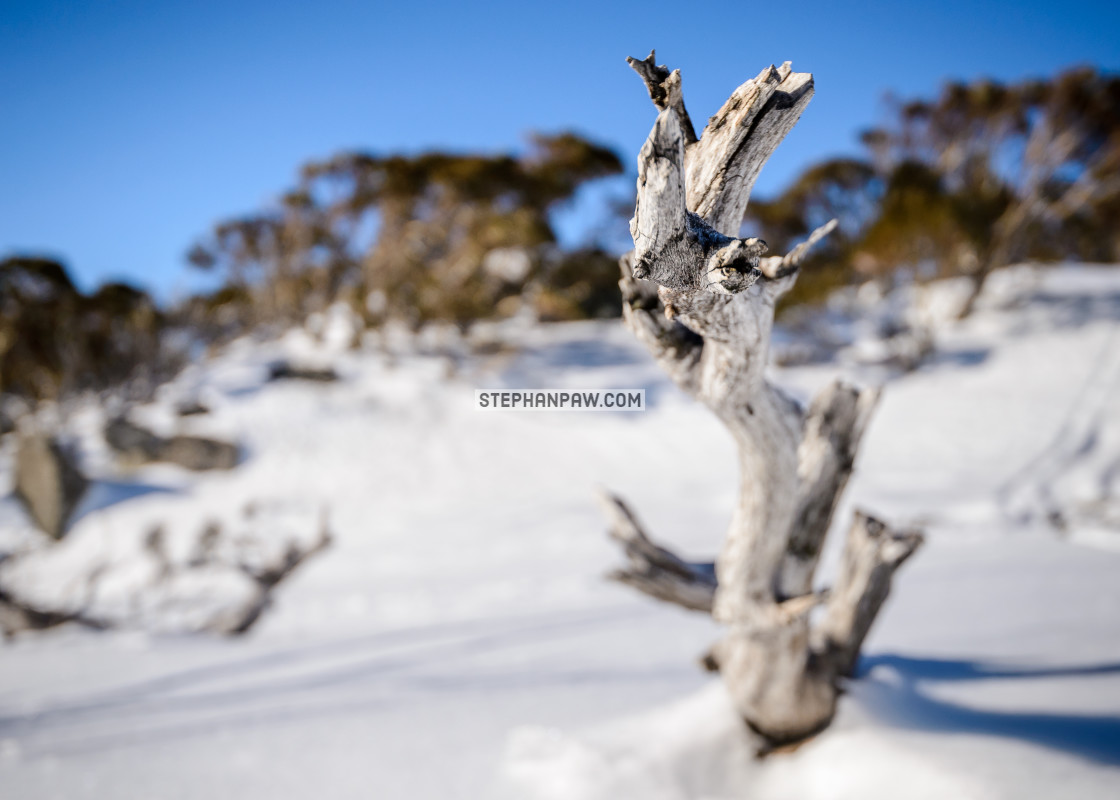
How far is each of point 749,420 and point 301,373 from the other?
33.0 feet

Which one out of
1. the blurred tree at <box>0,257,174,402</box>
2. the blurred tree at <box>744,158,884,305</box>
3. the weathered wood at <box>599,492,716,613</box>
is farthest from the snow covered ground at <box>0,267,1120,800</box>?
the blurred tree at <box>744,158,884,305</box>

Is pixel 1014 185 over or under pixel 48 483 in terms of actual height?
over

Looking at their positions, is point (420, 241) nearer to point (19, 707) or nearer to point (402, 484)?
point (402, 484)

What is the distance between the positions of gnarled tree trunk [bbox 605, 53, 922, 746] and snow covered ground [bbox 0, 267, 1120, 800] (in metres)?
0.29

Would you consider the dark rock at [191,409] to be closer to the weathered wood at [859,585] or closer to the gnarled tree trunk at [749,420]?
the gnarled tree trunk at [749,420]

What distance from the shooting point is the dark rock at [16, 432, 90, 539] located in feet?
20.9

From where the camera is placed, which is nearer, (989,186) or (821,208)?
(989,186)

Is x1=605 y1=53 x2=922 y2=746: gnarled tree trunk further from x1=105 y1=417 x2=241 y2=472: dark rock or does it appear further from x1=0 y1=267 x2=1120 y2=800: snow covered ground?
x1=105 y1=417 x2=241 y2=472: dark rock

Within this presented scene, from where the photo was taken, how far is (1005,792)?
1.61 meters

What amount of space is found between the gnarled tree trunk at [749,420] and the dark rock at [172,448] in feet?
25.4

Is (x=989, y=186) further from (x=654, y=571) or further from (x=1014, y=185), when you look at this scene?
(x=654, y=571)

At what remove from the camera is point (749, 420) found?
1.64 meters

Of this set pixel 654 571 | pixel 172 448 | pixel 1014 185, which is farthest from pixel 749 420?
pixel 1014 185

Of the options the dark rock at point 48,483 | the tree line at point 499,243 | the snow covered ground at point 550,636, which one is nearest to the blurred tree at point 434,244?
the tree line at point 499,243
